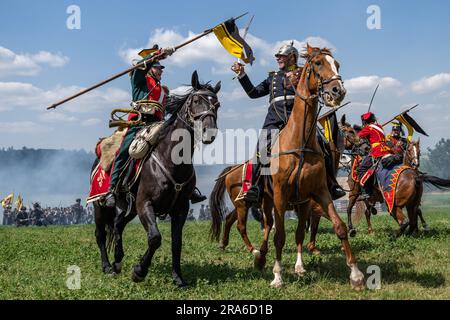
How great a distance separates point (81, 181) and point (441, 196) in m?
81.1

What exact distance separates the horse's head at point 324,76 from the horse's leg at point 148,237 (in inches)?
137

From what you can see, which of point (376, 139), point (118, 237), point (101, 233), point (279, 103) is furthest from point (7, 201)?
point (279, 103)

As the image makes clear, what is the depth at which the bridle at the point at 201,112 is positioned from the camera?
805 centimetres

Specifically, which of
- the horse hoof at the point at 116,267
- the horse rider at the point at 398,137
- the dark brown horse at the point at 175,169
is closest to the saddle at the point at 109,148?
the dark brown horse at the point at 175,169

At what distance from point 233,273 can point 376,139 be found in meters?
7.97

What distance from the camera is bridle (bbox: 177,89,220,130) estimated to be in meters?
8.05

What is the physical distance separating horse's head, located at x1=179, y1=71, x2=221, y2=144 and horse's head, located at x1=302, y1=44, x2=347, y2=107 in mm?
1597

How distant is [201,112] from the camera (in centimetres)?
813

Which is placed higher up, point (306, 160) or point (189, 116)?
point (189, 116)

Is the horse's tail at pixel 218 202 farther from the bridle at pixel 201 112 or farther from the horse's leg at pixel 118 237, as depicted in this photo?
the bridle at pixel 201 112

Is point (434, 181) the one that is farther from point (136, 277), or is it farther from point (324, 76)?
point (136, 277)

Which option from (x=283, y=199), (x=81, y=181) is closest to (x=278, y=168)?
(x=283, y=199)

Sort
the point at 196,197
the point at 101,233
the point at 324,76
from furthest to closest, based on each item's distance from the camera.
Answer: the point at 101,233 → the point at 196,197 → the point at 324,76

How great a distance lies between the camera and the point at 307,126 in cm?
859
